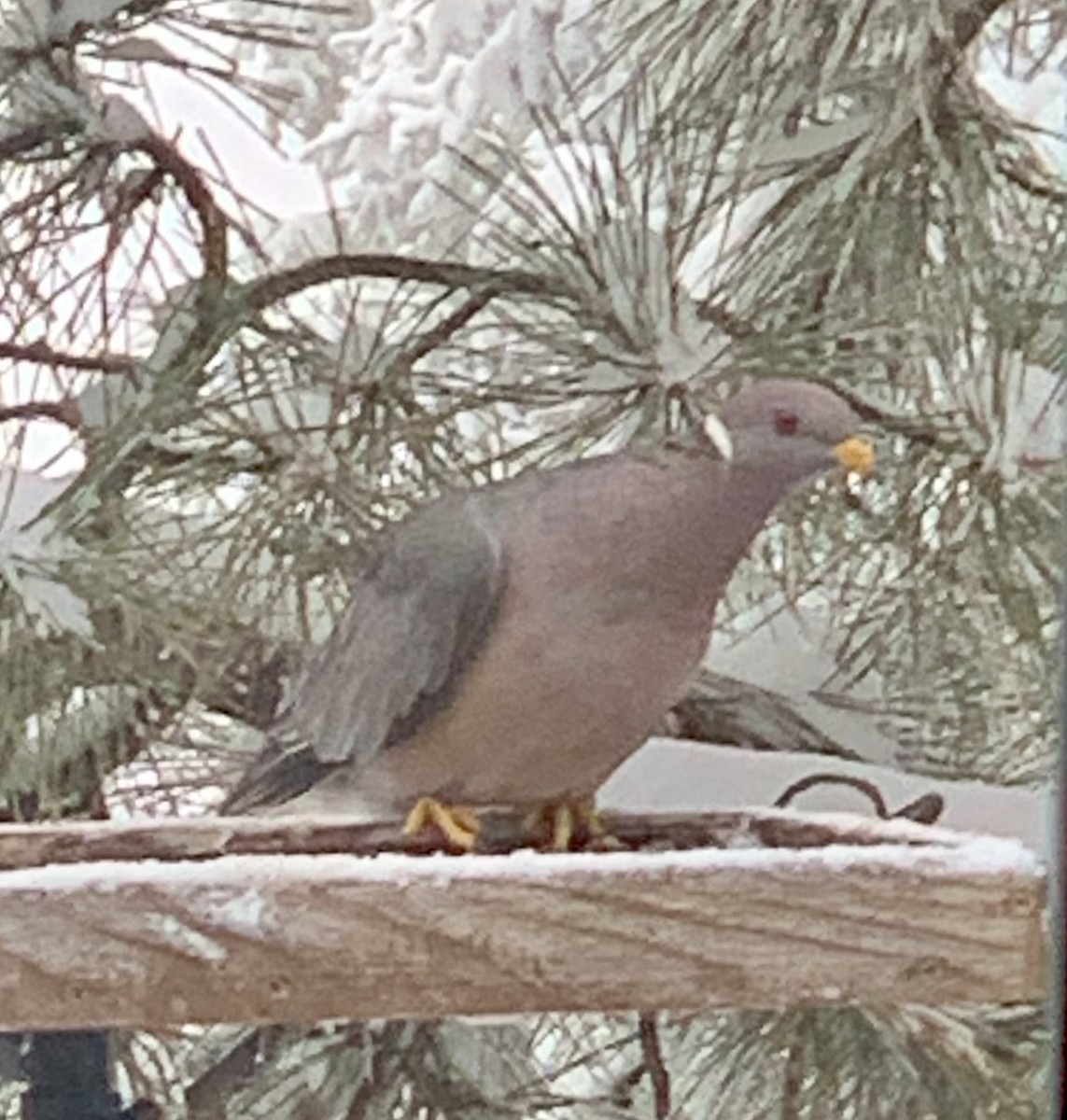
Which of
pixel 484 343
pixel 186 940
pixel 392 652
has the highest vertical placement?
pixel 484 343

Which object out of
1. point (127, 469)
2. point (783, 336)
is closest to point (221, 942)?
point (127, 469)

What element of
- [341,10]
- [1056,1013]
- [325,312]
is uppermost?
[341,10]

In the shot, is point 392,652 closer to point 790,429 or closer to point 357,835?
point 357,835

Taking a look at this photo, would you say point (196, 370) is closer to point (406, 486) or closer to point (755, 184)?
point (406, 486)

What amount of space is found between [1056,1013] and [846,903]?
0.13 m

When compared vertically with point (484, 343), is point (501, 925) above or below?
below

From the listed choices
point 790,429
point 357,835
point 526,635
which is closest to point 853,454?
point 790,429

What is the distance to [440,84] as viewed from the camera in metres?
0.76

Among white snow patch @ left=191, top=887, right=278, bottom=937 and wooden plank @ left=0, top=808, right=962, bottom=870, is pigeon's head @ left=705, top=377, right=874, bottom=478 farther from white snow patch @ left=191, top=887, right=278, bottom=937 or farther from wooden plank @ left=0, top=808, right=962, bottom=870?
white snow patch @ left=191, top=887, right=278, bottom=937

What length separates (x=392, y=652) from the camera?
77cm

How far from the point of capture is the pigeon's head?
0.78m

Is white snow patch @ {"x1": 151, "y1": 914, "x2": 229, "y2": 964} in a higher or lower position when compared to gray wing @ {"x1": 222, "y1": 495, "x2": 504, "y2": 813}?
lower

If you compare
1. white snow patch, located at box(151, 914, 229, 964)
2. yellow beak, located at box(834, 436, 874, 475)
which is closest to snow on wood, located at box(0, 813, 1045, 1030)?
white snow patch, located at box(151, 914, 229, 964)

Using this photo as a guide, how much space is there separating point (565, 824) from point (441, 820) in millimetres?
51
